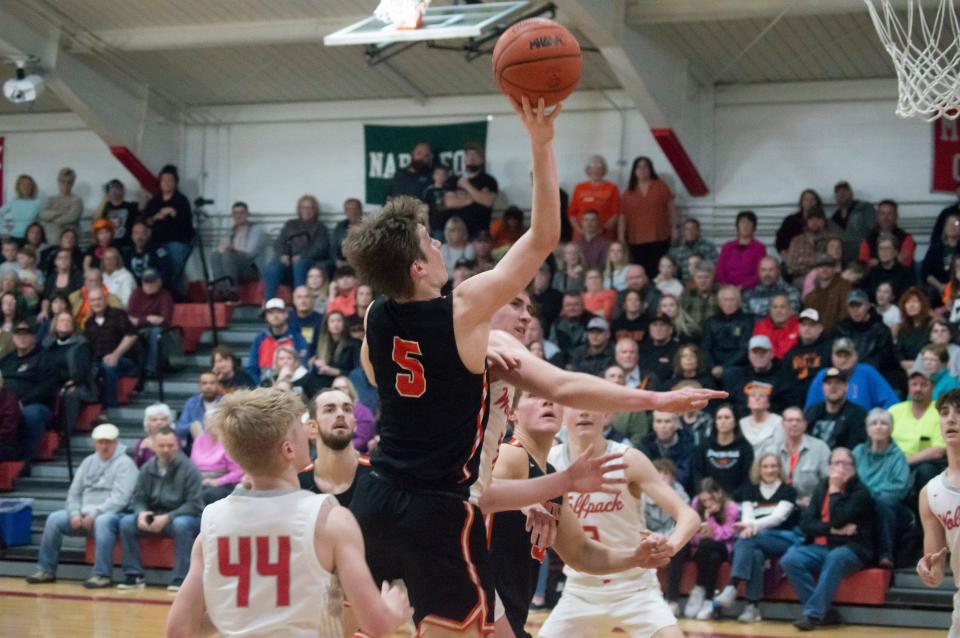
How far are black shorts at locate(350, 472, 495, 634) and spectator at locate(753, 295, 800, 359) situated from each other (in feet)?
27.9

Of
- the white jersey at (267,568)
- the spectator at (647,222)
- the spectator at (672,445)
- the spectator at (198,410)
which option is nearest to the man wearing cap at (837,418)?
the spectator at (672,445)

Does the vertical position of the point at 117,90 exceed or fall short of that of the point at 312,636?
it exceeds it

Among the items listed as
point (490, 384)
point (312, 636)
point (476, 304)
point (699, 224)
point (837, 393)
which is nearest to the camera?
point (312, 636)

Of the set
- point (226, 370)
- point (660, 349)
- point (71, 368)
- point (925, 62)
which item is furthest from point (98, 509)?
point (925, 62)

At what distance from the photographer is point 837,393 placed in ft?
35.7

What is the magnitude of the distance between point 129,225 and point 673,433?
8702 mm

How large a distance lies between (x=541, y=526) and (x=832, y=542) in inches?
214

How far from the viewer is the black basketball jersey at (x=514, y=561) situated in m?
5.45

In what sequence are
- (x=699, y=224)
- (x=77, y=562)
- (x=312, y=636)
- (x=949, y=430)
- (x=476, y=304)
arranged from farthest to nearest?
1. (x=699, y=224)
2. (x=77, y=562)
3. (x=949, y=430)
4. (x=476, y=304)
5. (x=312, y=636)

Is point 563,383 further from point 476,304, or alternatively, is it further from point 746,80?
point 746,80

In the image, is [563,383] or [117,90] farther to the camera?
[117,90]

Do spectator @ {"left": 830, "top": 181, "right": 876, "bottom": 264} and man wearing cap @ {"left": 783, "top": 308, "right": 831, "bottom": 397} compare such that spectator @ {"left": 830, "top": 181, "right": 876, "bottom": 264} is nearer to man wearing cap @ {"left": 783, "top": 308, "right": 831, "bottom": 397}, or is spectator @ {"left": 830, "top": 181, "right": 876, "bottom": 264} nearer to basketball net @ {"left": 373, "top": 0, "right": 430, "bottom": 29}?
man wearing cap @ {"left": 783, "top": 308, "right": 831, "bottom": 397}

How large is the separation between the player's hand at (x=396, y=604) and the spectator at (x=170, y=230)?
1313 cm

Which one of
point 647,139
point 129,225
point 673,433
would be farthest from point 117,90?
point 673,433
